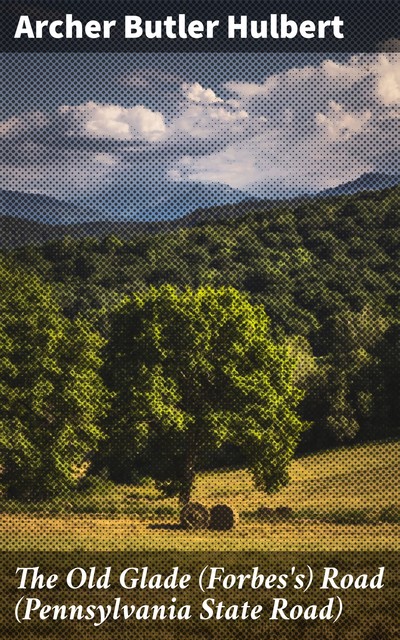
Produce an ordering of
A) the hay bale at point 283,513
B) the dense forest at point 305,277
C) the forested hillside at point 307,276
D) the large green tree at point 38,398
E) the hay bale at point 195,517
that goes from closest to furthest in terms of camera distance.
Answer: the hay bale at point 195,517
the hay bale at point 283,513
the large green tree at point 38,398
the dense forest at point 305,277
the forested hillside at point 307,276

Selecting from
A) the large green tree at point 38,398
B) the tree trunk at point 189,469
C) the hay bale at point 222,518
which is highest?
the large green tree at point 38,398

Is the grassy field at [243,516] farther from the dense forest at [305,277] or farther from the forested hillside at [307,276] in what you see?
the forested hillside at [307,276]

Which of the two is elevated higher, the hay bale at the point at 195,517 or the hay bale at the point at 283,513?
the hay bale at the point at 195,517

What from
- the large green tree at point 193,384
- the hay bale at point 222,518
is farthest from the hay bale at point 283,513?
the hay bale at point 222,518

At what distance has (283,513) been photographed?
55156 mm

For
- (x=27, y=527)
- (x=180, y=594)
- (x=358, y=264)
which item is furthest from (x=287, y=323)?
(x=180, y=594)

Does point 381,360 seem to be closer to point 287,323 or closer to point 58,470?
point 287,323

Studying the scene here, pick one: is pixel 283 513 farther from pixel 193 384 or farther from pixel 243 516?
pixel 193 384

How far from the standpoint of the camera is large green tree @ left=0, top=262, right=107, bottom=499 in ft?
183

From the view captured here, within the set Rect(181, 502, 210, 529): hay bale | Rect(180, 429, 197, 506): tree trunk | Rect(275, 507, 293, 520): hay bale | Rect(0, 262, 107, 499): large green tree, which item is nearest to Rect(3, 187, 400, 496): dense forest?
Rect(275, 507, 293, 520): hay bale

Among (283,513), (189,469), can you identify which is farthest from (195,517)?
(283,513)

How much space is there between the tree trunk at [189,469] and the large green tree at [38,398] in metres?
5.69

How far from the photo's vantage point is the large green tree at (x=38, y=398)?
183ft

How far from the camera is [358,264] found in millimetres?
168250
